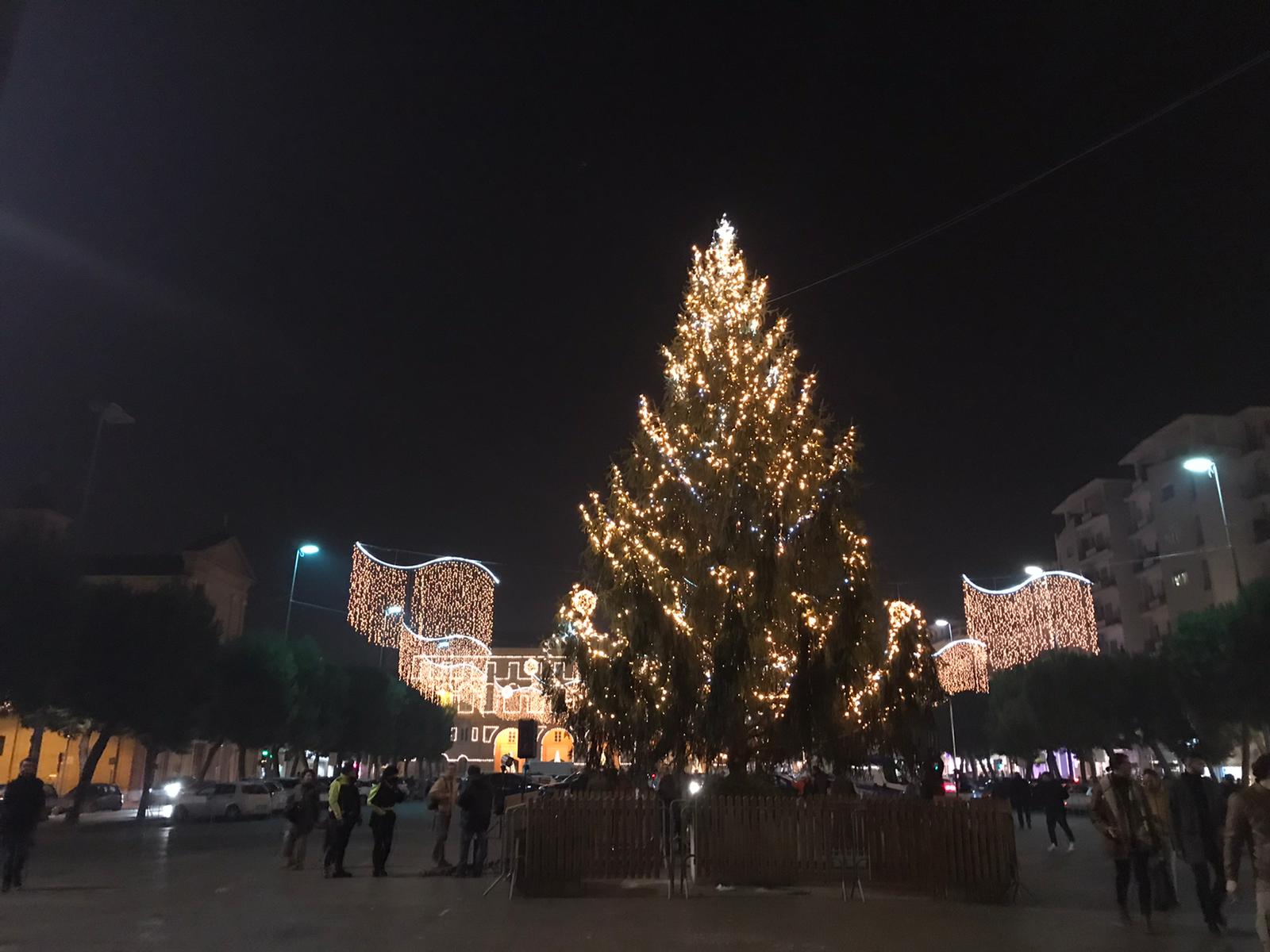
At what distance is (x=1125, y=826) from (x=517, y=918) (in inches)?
268

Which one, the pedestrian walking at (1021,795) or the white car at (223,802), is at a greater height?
the pedestrian walking at (1021,795)

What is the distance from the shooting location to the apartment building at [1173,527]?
195 ft

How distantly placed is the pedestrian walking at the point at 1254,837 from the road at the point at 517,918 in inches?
118

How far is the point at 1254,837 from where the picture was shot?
6727mm

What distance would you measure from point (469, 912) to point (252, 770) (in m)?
65.5

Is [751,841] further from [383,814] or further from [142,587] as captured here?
[142,587]

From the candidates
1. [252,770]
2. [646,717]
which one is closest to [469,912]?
[646,717]

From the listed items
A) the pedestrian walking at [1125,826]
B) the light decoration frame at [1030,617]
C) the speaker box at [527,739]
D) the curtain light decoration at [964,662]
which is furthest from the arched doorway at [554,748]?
the pedestrian walking at [1125,826]

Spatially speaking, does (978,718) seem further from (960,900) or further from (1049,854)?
(960,900)

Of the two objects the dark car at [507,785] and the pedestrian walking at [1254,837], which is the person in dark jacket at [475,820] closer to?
the dark car at [507,785]

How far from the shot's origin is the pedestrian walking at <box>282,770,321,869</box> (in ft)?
54.3

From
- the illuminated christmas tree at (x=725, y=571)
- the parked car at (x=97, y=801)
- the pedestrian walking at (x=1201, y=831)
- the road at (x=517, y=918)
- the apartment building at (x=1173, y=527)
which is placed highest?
the apartment building at (x=1173, y=527)

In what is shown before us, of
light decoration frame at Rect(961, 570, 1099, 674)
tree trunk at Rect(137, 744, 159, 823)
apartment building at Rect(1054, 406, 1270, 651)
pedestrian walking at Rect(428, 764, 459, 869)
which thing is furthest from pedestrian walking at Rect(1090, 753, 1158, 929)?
apartment building at Rect(1054, 406, 1270, 651)

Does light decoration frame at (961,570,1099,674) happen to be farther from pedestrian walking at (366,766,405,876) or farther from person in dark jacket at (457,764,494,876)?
pedestrian walking at (366,766,405,876)
